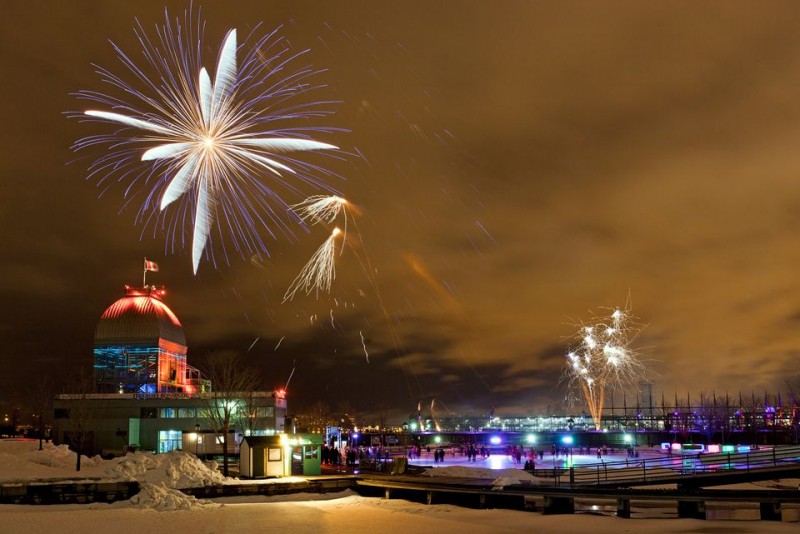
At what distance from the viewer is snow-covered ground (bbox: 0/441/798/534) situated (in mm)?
30000

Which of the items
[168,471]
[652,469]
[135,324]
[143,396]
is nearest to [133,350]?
[135,324]

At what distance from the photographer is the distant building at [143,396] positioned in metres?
85.1

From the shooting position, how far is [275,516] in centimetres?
3362

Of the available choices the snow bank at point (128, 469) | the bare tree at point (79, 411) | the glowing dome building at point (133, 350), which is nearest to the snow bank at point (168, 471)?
the snow bank at point (128, 469)

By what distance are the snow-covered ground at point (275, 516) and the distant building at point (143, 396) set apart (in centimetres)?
3472

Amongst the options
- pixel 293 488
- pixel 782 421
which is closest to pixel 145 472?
pixel 293 488

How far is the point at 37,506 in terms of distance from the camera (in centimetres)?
3706

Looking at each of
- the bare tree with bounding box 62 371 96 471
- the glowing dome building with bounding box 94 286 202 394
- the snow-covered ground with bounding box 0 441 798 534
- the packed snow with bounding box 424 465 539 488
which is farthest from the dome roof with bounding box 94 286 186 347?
the packed snow with bounding box 424 465 539 488

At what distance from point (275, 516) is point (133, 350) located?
65240mm

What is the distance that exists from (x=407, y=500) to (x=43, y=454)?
30.6m

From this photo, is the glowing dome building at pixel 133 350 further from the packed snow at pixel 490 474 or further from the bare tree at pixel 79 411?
the packed snow at pixel 490 474

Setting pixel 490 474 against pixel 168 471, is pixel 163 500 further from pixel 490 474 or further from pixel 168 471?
pixel 490 474

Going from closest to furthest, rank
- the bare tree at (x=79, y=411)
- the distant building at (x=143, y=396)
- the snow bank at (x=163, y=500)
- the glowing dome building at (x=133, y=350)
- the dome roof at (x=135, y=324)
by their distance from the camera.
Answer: the snow bank at (x=163, y=500), the bare tree at (x=79, y=411), the distant building at (x=143, y=396), the glowing dome building at (x=133, y=350), the dome roof at (x=135, y=324)

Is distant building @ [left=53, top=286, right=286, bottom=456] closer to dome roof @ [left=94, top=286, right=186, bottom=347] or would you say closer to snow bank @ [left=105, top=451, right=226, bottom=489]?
dome roof @ [left=94, top=286, right=186, bottom=347]
